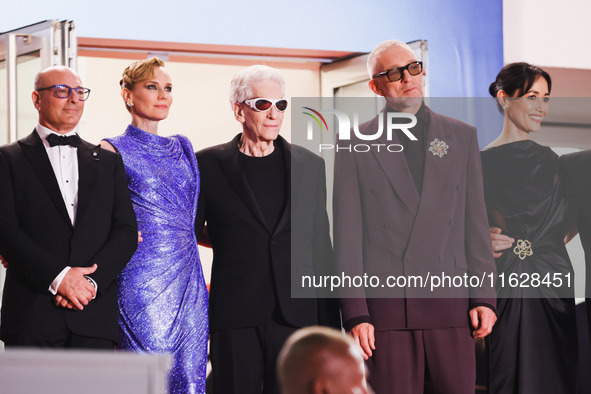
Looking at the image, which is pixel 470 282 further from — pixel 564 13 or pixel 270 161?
pixel 564 13

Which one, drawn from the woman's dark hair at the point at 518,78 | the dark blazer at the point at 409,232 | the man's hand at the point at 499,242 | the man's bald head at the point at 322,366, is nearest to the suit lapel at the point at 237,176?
the dark blazer at the point at 409,232

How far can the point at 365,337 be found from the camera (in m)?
3.60

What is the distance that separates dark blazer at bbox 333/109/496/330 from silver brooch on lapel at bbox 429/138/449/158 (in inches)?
0.6

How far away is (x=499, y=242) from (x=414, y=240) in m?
0.46

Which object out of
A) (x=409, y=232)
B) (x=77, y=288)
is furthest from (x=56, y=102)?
(x=409, y=232)

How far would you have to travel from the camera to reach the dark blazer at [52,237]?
3.26m

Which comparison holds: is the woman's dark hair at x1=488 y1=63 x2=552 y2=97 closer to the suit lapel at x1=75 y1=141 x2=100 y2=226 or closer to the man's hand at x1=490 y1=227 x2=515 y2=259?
the man's hand at x1=490 y1=227 x2=515 y2=259

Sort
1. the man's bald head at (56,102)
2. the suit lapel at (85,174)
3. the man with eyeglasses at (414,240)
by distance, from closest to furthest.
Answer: the suit lapel at (85,174) < the man's bald head at (56,102) < the man with eyeglasses at (414,240)

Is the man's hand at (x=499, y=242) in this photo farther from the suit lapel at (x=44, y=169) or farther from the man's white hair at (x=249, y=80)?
the suit lapel at (x=44, y=169)

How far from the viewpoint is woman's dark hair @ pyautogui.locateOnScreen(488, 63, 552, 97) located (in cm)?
404

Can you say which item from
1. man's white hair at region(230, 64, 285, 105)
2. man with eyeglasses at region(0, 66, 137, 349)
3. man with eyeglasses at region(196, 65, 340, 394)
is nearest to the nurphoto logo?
man with eyeglasses at region(196, 65, 340, 394)

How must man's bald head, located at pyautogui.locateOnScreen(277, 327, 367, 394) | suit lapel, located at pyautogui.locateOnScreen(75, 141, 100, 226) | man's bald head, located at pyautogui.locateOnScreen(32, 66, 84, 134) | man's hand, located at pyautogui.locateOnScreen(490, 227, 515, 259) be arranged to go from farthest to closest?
man's hand, located at pyautogui.locateOnScreen(490, 227, 515, 259)
man's bald head, located at pyautogui.locateOnScreen(32, 66, 84, 134)
suit lapel, located at pyautogui.locateOnScreen(75, 141, 100, 226)
man's bald head, located at pyautogui.locateOnScreen(277, 327, 367, 394)

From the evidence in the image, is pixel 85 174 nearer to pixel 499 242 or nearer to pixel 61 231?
pixel 61 231

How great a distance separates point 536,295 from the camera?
157 inches
